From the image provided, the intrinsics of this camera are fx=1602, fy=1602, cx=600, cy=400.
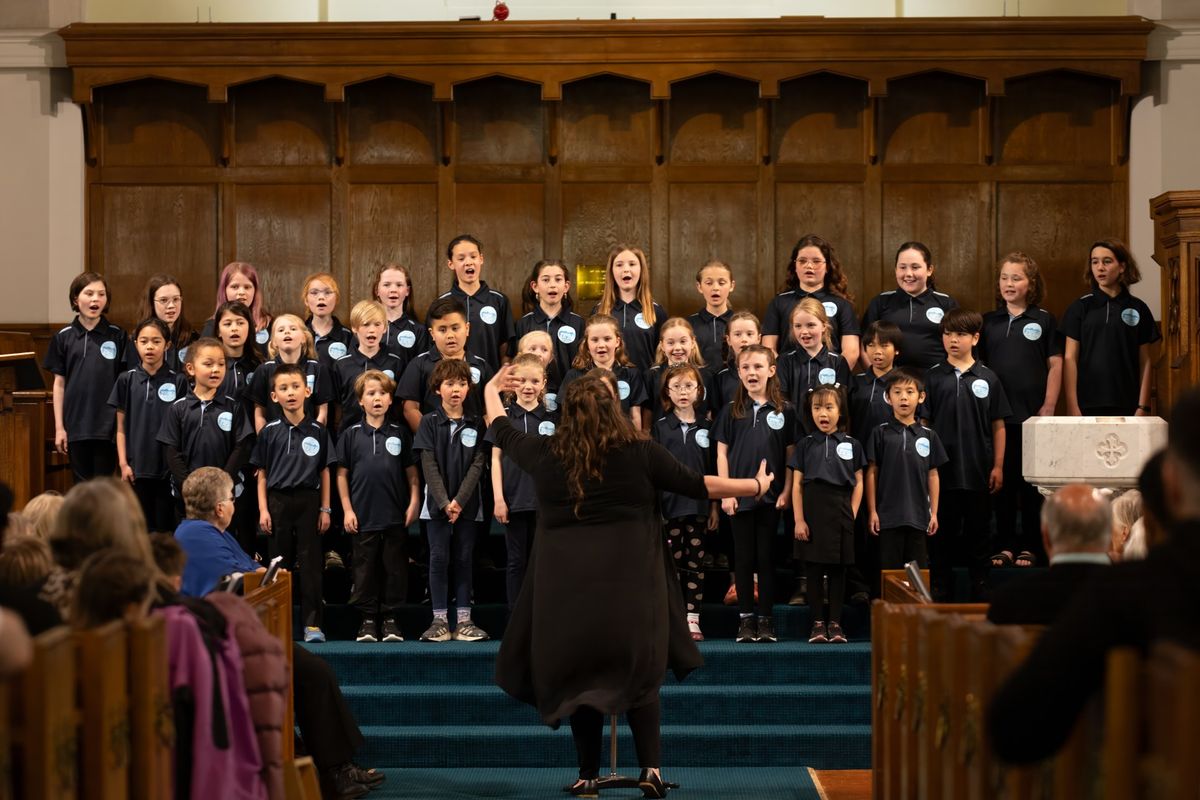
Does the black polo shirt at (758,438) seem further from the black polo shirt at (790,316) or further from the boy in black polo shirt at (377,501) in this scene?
the boy in black polo shirt at (377,501)

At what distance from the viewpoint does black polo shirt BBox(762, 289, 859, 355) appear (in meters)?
8.73

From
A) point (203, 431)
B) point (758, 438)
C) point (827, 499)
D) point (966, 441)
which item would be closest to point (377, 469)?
point (203, 431)

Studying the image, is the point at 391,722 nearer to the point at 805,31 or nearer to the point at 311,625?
A: the point at 311,625

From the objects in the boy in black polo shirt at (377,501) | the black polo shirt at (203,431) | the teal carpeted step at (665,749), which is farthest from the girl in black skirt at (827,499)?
the black polo shirt at (203,431)

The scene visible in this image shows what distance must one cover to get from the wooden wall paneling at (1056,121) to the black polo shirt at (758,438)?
3.91m

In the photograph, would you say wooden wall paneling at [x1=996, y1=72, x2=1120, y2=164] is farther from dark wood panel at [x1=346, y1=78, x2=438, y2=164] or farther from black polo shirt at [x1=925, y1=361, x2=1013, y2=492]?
dark wood panel at [x1=346, y1=78, x2=438, y2=164]

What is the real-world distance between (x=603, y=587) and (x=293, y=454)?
251cm

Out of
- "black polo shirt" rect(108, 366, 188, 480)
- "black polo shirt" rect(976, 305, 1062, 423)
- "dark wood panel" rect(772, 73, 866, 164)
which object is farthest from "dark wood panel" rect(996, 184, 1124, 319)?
"black polo shirt" rect(108, 366, 188, 480)

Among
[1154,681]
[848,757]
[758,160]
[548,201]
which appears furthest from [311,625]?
[1154,681]

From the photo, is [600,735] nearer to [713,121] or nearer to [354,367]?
[354,367]

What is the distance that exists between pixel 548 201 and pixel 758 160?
1.46 metres

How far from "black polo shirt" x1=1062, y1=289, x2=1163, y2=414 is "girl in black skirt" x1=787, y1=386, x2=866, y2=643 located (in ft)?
5.61

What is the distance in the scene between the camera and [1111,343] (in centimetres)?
862

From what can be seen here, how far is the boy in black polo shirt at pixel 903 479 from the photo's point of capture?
7.66 meters
